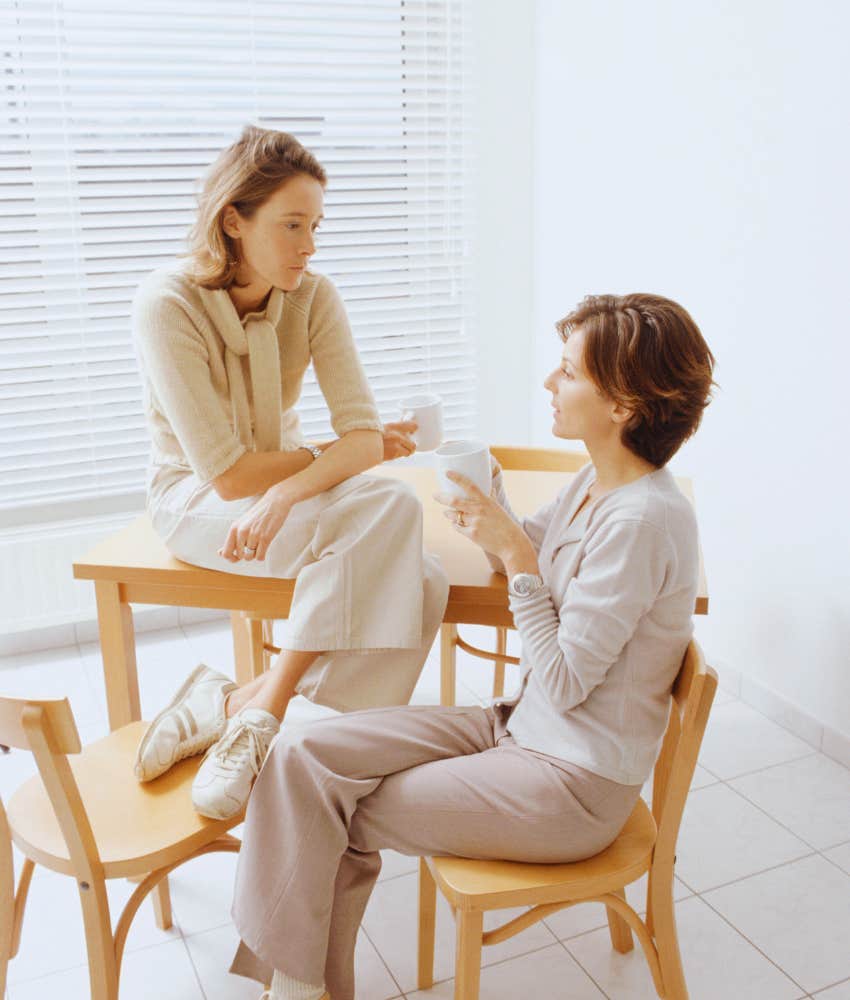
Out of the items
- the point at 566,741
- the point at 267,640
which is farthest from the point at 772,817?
the point at 267,640

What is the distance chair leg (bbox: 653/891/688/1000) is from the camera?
1486 millimetres

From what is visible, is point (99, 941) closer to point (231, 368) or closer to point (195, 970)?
point (195, 970)

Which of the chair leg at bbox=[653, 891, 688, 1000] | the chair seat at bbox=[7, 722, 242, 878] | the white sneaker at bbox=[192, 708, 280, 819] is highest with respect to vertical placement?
the white sneaker at bbox=[192, 708, 280, 819]

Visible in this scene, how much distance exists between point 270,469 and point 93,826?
0.71 metres

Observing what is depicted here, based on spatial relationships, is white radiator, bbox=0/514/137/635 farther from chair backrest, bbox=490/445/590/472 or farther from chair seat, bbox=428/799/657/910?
chair seat, bbox=428/799/657/910

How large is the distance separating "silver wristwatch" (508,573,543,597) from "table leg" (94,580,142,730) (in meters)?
0.77

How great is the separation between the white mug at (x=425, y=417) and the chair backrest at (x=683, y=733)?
73cm

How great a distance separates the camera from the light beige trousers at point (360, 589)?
175 centimetres

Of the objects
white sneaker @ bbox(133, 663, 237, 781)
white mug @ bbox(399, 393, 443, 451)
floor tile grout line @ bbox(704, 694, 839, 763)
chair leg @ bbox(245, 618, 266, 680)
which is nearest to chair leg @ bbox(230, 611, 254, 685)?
chair leg @ bbox(245, 618, 266, 680)

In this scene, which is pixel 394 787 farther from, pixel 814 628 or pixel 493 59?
pixel 493 59

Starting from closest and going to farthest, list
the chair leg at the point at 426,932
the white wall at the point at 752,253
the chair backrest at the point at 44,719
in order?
the chair backrest at the point at 44,719
the chair leg at the point at 426,932
the white wall at the point at 752,253

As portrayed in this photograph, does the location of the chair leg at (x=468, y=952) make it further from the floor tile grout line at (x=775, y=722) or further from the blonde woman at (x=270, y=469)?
the floor tile grout line at (x=775, y=722)

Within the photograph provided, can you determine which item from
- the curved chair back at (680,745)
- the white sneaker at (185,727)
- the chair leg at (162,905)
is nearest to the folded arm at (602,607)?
the curved chair back at (680,745)

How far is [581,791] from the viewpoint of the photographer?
1411mm
